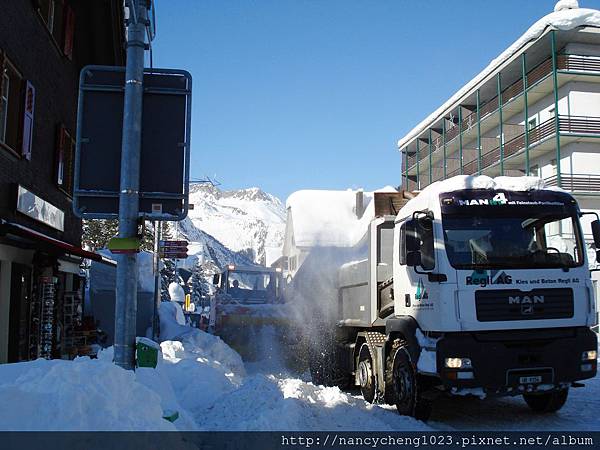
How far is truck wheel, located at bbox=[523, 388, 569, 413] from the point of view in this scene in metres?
7.49

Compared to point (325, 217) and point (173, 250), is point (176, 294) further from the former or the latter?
point (325, 217)

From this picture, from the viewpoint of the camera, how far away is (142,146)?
4.16 metres

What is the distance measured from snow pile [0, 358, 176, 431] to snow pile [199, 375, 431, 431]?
1.65 metres

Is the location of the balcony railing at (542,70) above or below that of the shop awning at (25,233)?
above

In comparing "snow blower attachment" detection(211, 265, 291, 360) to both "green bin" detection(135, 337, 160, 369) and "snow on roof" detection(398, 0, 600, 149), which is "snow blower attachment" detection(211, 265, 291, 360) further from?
"snow on roof" detection(398, 0, 600, 149)

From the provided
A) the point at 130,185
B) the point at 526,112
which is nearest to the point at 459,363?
the point at 130,185

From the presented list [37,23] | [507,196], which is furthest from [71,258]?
[507,196]

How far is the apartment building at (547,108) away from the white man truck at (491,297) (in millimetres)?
18861

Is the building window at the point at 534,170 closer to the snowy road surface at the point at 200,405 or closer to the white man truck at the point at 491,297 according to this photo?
the snowy road surface at the point at 200,405

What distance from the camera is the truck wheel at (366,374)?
29.2 feet

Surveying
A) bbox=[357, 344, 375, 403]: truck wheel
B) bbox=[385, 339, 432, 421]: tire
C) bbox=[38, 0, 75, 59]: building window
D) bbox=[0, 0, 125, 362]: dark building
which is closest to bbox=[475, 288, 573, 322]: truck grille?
bbox=[385, 339, 432, 421]: tire

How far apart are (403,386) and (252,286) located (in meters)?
13.4

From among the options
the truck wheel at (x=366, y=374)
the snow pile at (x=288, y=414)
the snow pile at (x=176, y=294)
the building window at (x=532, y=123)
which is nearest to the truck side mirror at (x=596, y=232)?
the snow pile at (x=288, y=414)

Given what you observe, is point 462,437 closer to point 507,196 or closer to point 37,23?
point 507,196
